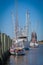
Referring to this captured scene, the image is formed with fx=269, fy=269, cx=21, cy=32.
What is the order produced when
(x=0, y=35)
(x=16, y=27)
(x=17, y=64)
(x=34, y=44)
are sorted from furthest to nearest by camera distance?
1. (x=34, y=44)
2. (x=16, y=27)
3. (x=0, y=35)
4. (x=17, y=64)

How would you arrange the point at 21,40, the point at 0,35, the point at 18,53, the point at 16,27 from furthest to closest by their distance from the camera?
the point at 21,40 → the point at 16,27 → the point at 18,53 → the point at 0,35

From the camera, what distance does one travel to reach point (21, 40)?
59.5m

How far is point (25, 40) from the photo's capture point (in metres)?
60.7

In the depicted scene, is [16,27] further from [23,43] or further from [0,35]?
[0,35]

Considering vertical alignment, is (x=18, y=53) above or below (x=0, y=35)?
below

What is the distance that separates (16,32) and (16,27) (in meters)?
3.19

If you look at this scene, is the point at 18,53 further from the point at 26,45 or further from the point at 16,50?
the point at 26,45

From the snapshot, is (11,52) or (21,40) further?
(21,40)

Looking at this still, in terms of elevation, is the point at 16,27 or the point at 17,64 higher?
the point at 16,27

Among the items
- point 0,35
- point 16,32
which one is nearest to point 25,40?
point 16,32

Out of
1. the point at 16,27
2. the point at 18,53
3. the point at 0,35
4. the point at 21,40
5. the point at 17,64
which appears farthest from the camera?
the point at 21,40

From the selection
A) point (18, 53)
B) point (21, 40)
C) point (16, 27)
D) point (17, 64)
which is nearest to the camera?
point (17, 64)

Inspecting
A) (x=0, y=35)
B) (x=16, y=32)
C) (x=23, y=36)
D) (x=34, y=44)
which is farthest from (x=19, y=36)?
(x=0, y=35)

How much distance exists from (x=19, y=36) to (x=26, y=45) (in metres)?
2.84
